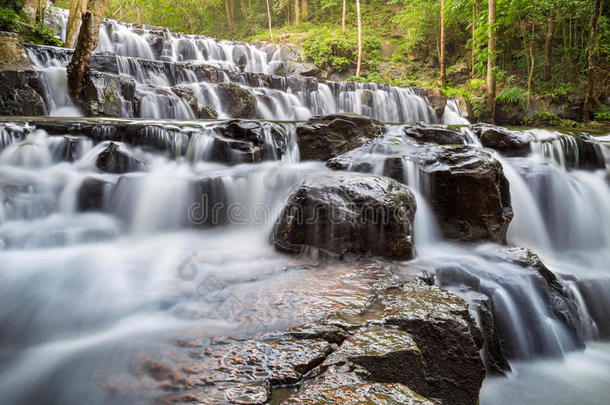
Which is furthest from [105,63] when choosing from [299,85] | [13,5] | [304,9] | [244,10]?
[244,10]

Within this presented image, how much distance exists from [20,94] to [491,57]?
40.4 ft

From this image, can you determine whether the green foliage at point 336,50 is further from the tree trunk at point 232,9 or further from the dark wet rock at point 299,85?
the tree trunk at point 232,9

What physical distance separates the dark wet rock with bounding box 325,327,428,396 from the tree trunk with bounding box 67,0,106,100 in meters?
7.19

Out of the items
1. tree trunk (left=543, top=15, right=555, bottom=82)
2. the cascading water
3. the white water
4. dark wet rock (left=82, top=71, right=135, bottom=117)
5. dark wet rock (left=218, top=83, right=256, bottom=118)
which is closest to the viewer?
the white water

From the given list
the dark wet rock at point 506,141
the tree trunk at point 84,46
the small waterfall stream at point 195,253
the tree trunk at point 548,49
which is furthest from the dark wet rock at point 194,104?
the tree trunk at point 548,49

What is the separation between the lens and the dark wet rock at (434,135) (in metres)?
6.19

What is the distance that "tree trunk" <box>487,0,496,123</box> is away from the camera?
9.98 meters

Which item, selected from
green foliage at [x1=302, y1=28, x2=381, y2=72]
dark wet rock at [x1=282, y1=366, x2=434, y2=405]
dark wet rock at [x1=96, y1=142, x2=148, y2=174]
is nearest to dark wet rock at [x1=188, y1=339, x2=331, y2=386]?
dark wet rock at [x1=282, y1=366, x2=434, y2=405]

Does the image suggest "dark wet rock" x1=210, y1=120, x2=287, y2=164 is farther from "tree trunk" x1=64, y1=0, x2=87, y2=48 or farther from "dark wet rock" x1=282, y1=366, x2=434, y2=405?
"tree trunk" x1=64, y1=0, x2=87, y2=48

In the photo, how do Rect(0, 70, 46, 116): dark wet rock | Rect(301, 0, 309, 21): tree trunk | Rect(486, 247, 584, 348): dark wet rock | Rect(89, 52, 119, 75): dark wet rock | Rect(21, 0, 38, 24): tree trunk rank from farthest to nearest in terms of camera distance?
Rect(301, 0, 309, 21): tree trunk, Rect(21, 0, 38, 24): tree trunk, Rect(89, 52, 119, 75): dark wet rock, Rect(0, 70, 46, 116): dark wet rock, Rect(486, 247, 584, 348): dark wet rock

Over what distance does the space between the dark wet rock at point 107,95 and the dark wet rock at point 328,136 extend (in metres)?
3.82

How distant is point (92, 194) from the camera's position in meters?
4.12

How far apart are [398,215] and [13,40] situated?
8.63 metres

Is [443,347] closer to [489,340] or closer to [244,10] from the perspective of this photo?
[489,340]
